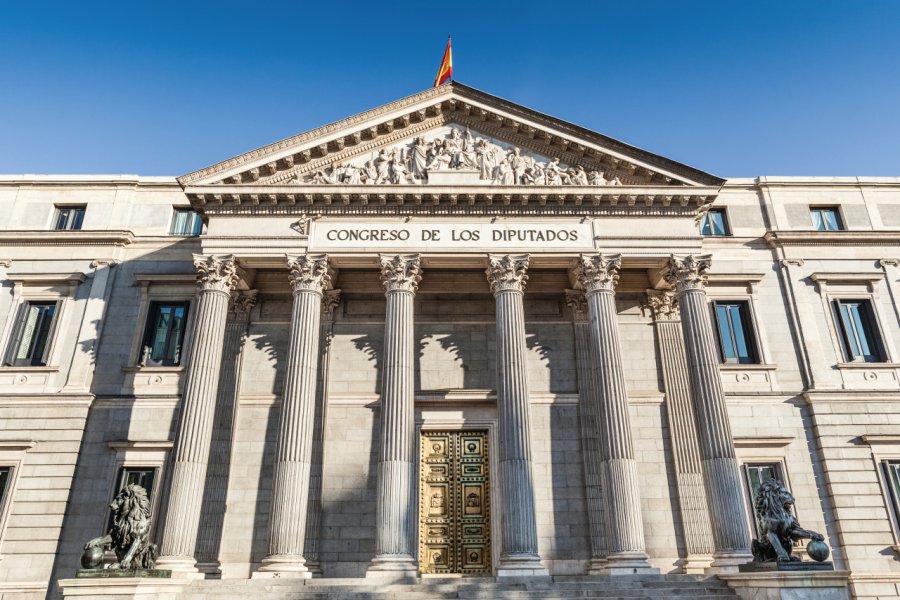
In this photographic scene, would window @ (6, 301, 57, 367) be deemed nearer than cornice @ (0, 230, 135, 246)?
Yes

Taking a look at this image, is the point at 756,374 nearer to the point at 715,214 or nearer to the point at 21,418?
the point at 715,214

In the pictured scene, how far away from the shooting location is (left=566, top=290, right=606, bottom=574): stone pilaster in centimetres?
2072

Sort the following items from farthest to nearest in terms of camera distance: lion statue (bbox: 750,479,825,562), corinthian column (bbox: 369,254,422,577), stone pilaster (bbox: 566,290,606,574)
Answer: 1. stone pilaster (bbox: 566,290,606,574)
2. corinthian column (bbox: 369,254,422,577)
3. lion statue (bbox: 750,479,825,562)

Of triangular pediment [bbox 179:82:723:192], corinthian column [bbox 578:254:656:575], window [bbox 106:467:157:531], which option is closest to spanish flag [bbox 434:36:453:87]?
triangular pediment [bbox 179:82:723:192]

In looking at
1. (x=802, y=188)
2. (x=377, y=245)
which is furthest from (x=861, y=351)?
(x=377, y=245)

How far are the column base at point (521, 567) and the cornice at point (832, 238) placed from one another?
1579 cm

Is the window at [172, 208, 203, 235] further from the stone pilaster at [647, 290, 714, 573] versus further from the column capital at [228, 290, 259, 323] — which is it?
the stone pilaster at [647, 290, 714, 573]

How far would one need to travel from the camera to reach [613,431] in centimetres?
1891

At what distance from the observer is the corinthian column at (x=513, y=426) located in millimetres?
17531

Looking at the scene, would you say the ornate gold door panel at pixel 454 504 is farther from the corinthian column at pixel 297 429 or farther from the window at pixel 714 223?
the window at pixel 714 223

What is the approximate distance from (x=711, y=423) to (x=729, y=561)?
12.6ft

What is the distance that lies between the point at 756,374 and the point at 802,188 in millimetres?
8484

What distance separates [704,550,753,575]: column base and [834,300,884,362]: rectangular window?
10196 mm

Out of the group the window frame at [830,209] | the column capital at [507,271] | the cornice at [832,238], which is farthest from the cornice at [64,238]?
the window frame at [830,209]
